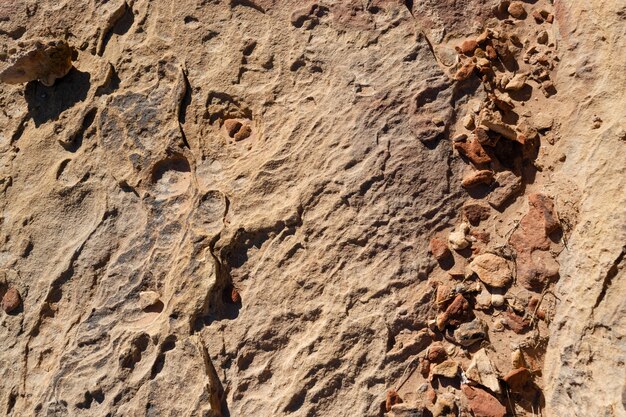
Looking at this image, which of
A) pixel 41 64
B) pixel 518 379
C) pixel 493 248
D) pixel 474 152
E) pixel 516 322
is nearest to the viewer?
pixel 518 379

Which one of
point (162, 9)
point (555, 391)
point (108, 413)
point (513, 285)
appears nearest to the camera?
point (555, 391)

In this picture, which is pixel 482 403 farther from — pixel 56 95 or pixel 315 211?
→ pixel 56 95

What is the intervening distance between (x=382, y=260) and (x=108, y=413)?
49.1 inches

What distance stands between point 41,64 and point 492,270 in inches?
87.4

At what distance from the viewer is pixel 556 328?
232 cm

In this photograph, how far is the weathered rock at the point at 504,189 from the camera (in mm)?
2605

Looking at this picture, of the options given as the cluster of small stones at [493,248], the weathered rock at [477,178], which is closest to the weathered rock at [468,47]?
the cluster of small stones at [493,248]

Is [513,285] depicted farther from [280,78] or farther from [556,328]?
[280,78]

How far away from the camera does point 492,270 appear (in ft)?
8.26

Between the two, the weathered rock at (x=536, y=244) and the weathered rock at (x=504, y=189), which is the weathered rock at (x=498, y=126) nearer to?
the weathered rock at (x=504, y=189)

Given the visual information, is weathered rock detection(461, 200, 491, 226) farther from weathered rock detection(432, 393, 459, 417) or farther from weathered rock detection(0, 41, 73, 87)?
weathered rock detection(0, 41, 73, 87)

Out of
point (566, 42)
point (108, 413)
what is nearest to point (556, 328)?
point (566, 42)

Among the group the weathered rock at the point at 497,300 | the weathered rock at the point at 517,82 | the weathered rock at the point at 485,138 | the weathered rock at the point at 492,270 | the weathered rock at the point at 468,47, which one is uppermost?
the weathered rock at the point at 468,47

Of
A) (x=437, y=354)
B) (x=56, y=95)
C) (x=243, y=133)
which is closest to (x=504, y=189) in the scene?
(x=437, y=354)
